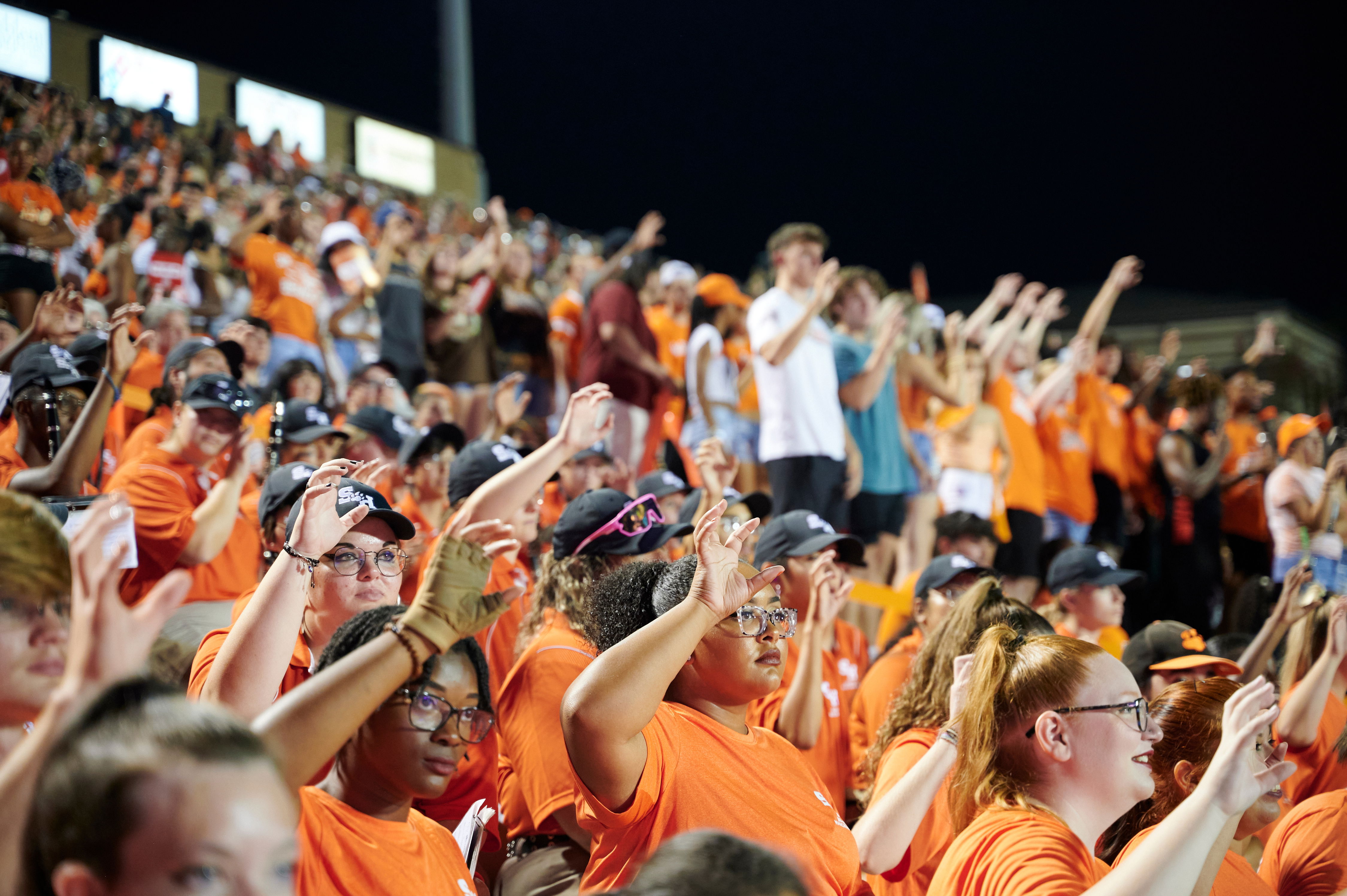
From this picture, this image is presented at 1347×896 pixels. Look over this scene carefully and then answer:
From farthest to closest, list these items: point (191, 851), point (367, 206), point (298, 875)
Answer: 1. point (367, 206)
2. point (298, 875)
3. point (191, 851)

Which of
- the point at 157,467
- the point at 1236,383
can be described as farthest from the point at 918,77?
the point at 157,467

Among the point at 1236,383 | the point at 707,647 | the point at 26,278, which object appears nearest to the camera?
the point at 707,647

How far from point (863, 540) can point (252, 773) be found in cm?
623

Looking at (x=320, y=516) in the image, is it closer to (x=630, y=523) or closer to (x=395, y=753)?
(x=395, y=753)

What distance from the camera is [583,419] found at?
3.53 meters

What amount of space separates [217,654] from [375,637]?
47cm

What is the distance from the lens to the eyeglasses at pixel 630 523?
397cm

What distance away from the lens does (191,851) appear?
1.32m

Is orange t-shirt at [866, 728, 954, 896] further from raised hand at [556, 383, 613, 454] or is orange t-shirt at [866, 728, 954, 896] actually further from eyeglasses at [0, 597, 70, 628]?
eyeglasses at [0, 597, 70, 628]

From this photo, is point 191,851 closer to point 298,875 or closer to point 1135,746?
point 298,875

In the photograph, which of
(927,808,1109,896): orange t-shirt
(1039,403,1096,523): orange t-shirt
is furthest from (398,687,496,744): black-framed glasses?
(1039,403,1096,523): orange t-shirt

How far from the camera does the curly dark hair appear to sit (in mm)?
2232

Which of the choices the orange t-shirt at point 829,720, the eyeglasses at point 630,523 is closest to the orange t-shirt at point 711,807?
the orange t-shirt at point 829,720

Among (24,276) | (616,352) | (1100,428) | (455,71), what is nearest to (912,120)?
(455,71)
